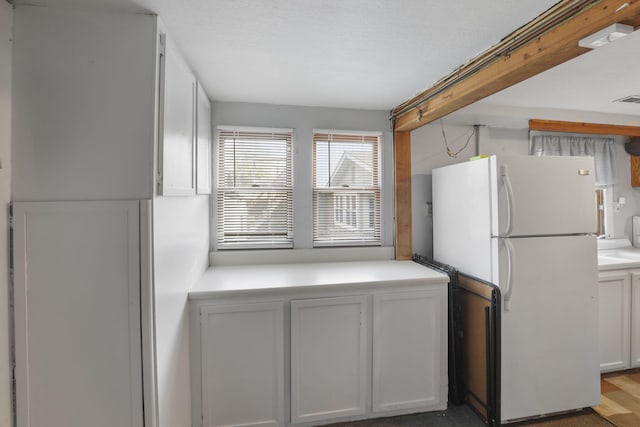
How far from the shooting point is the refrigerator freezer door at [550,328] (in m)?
1.89

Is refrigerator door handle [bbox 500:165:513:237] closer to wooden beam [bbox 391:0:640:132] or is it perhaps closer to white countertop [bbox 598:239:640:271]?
wooden beam [bbox 391:0:640:132]

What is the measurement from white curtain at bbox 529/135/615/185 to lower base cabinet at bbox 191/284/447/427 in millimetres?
2098

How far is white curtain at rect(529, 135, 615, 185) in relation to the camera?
297 cm

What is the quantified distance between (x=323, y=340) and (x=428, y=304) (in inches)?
30.4

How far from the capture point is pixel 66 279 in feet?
3.79

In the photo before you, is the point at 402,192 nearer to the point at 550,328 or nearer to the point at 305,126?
the point at 305,126

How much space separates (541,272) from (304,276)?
160 centimetres

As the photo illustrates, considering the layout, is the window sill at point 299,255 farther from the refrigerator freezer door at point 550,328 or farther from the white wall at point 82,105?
the white wall at point 82,105

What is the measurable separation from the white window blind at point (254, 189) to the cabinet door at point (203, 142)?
20 centimetres

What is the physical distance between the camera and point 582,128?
2.91m

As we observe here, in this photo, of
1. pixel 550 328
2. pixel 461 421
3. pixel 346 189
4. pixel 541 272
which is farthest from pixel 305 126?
pixel 461 421

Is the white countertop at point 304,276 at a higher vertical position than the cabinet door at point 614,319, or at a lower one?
higher

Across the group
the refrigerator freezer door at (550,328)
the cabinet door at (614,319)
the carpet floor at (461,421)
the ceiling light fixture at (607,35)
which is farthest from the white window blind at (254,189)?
the cabinet door at (614,319)

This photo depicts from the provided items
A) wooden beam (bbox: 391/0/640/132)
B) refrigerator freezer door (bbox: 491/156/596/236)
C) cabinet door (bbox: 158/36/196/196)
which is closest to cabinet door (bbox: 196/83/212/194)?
cabinet door (bbox: 158/36/196/196)
